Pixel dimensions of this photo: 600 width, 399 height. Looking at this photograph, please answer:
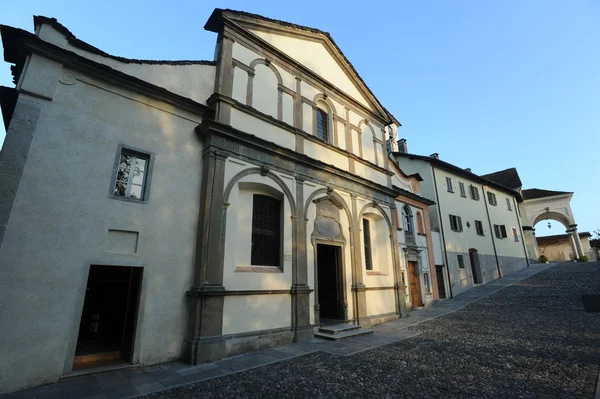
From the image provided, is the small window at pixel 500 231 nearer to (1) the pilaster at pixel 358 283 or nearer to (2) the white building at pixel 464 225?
(2) the white building at pixel 464 225

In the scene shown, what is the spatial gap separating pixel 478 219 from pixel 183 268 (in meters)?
23.4

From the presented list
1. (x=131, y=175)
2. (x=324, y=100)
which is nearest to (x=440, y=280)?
(x=324, y=100)

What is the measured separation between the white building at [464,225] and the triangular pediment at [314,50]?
6991 mm


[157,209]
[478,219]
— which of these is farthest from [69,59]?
[478,219]

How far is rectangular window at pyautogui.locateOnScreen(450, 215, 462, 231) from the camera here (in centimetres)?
2031

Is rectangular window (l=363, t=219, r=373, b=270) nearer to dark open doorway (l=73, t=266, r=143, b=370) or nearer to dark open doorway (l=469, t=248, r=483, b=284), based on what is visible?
dark open doorway (l=73, t=266, r=143, b=370)

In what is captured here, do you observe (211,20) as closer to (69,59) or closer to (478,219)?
(69,59)

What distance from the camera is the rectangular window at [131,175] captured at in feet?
21.8

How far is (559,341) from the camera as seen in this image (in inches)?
294

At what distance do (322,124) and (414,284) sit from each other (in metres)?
9.98

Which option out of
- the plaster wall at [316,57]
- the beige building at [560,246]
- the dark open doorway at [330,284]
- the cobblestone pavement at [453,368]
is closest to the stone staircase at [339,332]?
the dark open doorway at [330,284]

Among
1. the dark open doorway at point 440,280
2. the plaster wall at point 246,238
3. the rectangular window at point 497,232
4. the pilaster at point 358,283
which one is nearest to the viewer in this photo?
the plaster wall at point 246,238

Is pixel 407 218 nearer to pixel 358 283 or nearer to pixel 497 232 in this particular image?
pixel 358 283

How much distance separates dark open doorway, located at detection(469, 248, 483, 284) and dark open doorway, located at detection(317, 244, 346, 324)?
1514 centimetres
